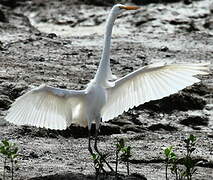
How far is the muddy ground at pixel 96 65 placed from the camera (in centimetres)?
837

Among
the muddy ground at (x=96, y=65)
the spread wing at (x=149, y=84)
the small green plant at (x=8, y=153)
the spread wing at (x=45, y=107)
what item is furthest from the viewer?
the muddy ground at (x=96, y=65)

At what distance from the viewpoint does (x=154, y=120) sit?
10359 millimetres

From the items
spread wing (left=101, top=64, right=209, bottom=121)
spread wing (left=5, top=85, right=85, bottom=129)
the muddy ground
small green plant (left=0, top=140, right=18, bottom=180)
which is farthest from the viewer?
the muddy ground

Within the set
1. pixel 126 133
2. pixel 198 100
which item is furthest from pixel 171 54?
pixel 126 133

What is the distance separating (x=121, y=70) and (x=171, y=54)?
2229 millimetres

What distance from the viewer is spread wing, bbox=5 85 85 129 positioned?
7055 millimetres

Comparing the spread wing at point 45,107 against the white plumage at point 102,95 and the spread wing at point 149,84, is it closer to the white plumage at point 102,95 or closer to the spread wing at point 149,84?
the white plumage at point 102,95

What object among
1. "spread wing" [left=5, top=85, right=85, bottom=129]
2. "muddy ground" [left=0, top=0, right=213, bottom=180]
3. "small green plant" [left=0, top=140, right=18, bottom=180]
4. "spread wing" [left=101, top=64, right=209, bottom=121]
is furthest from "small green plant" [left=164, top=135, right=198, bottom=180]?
"small green plant" [left=0, top=140, right=18, bottom=180]

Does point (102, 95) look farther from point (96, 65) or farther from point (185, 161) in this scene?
point (96, 65)

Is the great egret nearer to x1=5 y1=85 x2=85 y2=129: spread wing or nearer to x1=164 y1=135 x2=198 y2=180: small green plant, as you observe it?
x1=5 y1=85 x2=85 y2=129: spread wing

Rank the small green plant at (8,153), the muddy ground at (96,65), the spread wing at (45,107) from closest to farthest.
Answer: the small green plant at (8,153) → the spread wing at (45,107) → the muddy ground at (96,65)

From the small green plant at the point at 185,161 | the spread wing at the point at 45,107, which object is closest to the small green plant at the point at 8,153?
the spread wing at the point at 45,107

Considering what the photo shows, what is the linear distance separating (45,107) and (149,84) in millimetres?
1259

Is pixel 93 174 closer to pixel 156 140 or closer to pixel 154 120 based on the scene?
pixel 156 140
